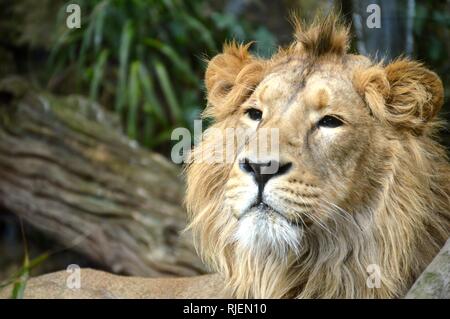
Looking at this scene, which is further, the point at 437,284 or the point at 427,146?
the point at 427,146

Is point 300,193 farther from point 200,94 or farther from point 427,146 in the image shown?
point 200,94

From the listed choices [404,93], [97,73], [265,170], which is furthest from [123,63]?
[265,170]

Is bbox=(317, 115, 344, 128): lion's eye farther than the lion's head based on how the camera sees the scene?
Result: Yes

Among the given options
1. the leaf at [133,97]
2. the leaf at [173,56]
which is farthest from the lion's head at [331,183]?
the leaf at [173,56]

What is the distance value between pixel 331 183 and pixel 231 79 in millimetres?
934

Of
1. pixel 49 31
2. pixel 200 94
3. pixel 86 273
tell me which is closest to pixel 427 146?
pixel 86 273

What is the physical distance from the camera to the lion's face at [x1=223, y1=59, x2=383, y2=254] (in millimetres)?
3768

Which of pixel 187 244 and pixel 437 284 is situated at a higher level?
pixel 187 244

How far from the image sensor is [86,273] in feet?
17.1

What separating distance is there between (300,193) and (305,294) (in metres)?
0.58

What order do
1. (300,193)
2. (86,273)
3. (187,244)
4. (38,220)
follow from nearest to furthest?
(300,193)
(86,273)
(187,244)
(38,220)

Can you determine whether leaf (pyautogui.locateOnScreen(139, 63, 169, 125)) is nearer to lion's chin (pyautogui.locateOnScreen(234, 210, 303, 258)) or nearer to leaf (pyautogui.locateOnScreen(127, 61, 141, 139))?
leaf (pyautogui.locateOnScreen(127, 61, 141, 139))

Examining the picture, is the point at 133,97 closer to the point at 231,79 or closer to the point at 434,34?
the point at 434,34

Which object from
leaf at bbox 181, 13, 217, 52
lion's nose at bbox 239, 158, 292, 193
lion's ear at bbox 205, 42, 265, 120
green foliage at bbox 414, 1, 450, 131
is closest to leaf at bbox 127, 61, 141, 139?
leaf at bbox 181, 13, 217, 52
